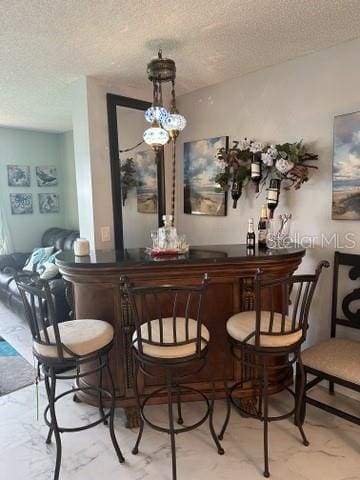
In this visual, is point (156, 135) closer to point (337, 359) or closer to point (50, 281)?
point (337, 359)

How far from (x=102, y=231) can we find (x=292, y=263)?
1697mm

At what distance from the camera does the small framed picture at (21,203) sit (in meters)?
5.16

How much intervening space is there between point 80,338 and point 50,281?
7.20ft

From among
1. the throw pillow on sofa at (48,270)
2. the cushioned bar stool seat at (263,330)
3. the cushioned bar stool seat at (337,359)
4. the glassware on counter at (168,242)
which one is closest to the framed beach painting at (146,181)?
the glassware on counter at (168,242)

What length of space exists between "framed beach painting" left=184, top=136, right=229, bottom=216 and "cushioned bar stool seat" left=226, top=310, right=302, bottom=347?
142 centimetres

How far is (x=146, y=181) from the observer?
138 inches

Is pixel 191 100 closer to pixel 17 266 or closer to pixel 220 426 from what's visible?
pixel 220 426

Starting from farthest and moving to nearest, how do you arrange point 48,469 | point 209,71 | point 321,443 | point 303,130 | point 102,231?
1. point 102,231
2. point 209,71
3. point 303,130
4. point 321,443
5. point 48,469

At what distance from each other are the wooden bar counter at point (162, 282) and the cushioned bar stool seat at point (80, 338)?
0.69 feet

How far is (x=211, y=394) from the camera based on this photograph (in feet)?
7.79

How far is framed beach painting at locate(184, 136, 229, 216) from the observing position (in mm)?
3289

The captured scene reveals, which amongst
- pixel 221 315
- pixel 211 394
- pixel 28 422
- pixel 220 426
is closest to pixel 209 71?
pixel 221 315

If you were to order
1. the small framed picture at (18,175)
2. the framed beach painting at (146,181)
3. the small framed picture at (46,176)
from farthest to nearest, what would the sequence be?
the small framed picture at (46,176)
the small framed picture at (18,175)
the framed beach painting at (146,181)

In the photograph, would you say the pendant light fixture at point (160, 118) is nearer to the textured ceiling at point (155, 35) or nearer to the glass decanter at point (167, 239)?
the textured ceiling at point (155, 35)
